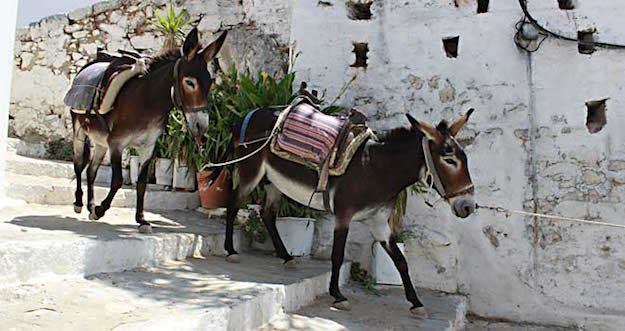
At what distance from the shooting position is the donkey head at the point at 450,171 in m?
2.95

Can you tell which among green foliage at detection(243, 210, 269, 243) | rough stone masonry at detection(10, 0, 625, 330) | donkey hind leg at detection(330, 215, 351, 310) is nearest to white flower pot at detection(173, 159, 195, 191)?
green foliage at detection(243, 210, 269, 243)

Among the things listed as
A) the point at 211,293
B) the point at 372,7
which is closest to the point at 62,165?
the point at 211,293

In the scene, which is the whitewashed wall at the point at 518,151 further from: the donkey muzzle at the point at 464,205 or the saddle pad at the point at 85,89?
the saddle pad at the point at 85,89

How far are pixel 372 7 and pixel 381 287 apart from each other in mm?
2720

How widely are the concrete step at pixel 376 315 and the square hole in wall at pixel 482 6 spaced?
2.60m

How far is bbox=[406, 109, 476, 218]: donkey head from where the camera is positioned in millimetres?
2945

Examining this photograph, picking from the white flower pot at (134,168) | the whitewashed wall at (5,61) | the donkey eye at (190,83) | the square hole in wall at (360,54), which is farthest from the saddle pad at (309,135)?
the white flower pot at (134,168)

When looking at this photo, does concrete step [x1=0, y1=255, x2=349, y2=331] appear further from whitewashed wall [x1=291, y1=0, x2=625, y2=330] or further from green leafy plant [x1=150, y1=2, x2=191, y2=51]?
green leafy plant [x1=150, y1=2, x2=191, y2=51]

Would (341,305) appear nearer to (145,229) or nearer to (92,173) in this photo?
(145,229)

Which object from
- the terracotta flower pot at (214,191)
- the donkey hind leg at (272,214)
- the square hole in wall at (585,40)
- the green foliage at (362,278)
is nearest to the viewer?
the donkey hind leg at (272,214)

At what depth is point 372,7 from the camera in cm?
494

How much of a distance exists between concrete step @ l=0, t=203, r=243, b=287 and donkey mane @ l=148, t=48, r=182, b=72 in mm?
1101

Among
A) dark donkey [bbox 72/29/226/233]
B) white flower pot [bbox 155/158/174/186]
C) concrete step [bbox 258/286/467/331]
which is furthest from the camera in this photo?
white flower pot [bbox 155/158/174/186]

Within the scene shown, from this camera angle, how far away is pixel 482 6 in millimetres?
4594
